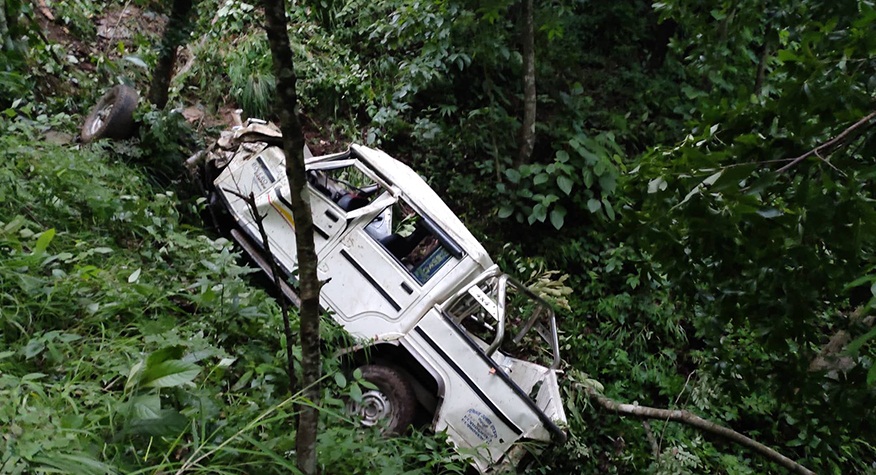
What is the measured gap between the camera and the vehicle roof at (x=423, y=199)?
519 cm

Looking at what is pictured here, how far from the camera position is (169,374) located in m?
2.26

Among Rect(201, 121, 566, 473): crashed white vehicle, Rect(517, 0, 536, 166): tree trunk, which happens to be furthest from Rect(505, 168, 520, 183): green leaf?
Rect(201, 121, 566, 473): crashed white vehicle

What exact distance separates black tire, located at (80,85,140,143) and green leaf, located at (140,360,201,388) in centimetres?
428

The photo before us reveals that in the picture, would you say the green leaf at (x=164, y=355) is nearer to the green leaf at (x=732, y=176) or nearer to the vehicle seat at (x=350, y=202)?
the green leaf at (x=732, y=176)

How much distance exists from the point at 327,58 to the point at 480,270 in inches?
211

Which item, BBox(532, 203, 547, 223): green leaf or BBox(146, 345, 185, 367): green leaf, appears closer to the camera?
BBox(146, 345, 185, 367): green leaf

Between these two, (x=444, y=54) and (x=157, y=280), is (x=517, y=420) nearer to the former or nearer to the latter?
(x=157, y=280)

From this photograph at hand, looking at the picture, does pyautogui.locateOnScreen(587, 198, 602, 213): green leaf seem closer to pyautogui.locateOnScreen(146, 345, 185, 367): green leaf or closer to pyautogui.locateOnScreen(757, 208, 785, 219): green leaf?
pyautogui.locateOnScreen(757, 208, 785, 219): green leaf

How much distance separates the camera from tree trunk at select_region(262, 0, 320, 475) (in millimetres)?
1941

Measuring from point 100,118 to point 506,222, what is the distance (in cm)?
468

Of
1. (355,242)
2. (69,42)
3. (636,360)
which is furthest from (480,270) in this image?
(69,42)

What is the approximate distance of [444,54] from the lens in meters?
8.13

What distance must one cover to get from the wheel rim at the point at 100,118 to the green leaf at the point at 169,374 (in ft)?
14.7

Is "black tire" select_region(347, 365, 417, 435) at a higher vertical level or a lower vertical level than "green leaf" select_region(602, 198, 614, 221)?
higher
